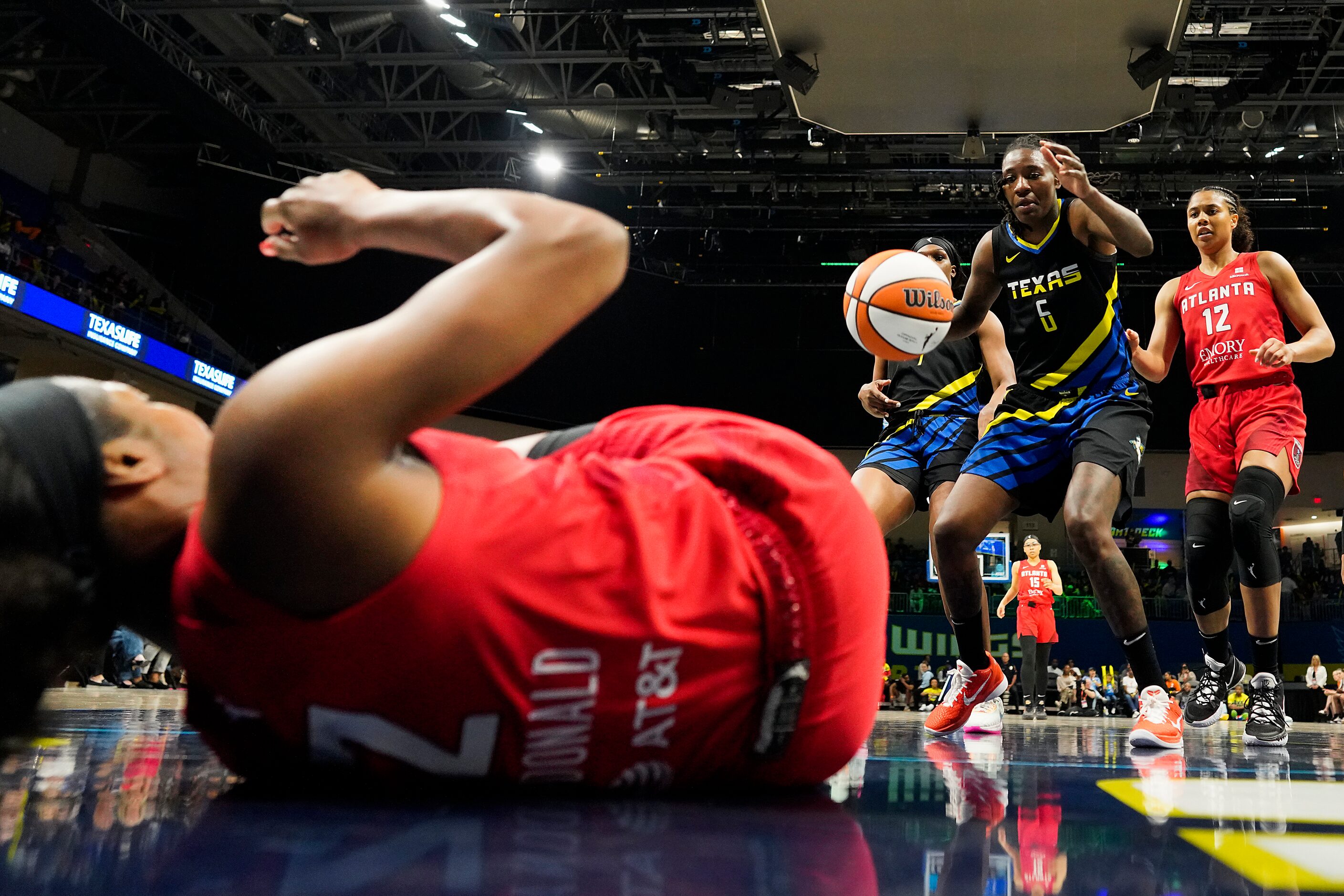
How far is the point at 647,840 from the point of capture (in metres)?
0.88

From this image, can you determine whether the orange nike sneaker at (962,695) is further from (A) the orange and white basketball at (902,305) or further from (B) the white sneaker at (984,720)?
(A) the orange and white basketball at (902,305)

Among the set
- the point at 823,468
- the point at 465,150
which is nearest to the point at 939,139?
the point at 465,150

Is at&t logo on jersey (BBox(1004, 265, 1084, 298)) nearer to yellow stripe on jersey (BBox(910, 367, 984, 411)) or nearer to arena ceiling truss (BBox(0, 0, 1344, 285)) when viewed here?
yellow stripe on jersey (BBox(910, 367, 984, 411))

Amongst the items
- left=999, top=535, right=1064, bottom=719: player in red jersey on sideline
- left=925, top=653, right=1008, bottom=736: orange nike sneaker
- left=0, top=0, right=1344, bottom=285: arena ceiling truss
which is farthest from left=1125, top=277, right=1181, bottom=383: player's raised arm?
left=0, top=0, right=1344, bottom=285: arena ceiling truss

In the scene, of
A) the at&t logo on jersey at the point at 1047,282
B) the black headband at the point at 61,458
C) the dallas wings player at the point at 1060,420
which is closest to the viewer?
the black headband at the point at 61,458

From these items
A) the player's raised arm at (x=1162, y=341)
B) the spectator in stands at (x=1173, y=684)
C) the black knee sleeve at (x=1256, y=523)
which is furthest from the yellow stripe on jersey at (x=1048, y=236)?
the spectator in stands at (x=1173, y=684)

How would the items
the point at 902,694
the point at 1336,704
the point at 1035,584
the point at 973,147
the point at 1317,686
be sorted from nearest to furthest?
1. the point at 1035,584
2. the point at 973,147
3. the point at 1336,704
4. the point at 1317,686
5. the point at 902,694

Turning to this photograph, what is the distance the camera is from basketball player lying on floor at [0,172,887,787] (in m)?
0.79

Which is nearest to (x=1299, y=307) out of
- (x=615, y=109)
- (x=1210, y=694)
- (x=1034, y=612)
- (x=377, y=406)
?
(x=1210, y=694)

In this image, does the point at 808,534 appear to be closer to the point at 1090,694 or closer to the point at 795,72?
→ the point at 795,72

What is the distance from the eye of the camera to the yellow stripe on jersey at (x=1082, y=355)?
3100 mm

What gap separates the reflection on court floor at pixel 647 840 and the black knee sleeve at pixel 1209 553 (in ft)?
8.02

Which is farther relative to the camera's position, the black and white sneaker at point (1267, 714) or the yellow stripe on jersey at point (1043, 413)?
the black and white sneaker at point (1267, 714)

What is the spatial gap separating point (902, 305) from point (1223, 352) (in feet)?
4.51
